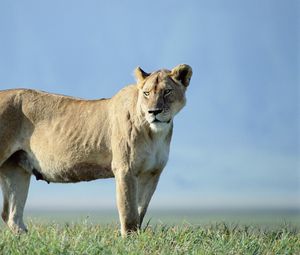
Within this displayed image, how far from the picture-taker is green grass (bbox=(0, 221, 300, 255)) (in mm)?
7262

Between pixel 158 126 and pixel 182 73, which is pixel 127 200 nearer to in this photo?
pixel 158 126

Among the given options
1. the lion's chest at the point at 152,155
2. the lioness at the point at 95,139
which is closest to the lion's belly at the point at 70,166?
the lioness at the point at 95,139

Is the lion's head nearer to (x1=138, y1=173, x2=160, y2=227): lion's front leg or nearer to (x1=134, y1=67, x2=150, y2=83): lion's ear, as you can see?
(x1=134, y1=67, x2=150, y2=83): lion's ear

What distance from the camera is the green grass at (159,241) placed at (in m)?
7.26

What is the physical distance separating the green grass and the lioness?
56cm

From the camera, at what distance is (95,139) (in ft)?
30.8

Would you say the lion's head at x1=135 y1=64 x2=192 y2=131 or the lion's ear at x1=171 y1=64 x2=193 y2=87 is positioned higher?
the lion's ear at x1=171 y1=64 x2=193 y2=87

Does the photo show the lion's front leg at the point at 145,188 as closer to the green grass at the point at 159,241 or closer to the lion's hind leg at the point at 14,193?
the green grass at the point at 159,241

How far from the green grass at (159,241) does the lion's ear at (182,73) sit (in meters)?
1.93

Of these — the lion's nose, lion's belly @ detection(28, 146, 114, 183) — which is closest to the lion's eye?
the lion's nose

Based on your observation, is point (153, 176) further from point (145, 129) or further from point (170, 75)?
point (170, 75)

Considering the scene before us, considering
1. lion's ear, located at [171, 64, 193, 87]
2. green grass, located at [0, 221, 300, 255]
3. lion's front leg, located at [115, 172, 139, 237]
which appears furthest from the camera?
lion's ear, located at [171, 64, 193, 87]

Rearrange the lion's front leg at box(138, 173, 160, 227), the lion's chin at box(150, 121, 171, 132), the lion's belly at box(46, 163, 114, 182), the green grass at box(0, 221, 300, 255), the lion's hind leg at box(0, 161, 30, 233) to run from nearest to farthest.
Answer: the green grass at box(0, 221, 300, 255), the lion's chin at box(150, 121, 171, 132), the lion's front leg at box(138, 173, 160, 227), the lion's belly at box(46, 163, 114, 182), the lion's hind leg at box(0, 161, 30, 233)

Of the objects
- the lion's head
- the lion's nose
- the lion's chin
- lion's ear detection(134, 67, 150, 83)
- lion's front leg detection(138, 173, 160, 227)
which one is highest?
lion's ear detection(134, 67, 150, 83)
